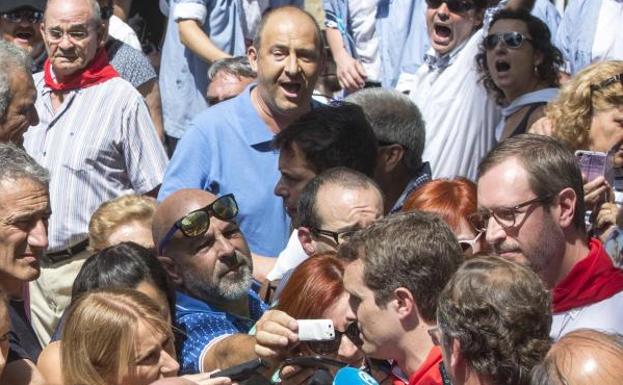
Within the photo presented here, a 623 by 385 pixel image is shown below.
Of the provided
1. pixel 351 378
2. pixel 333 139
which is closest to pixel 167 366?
pixel 351 378

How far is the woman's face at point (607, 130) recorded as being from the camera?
5754 mm

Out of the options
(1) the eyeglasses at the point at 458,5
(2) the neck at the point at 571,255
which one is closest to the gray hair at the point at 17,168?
(2) the neck at the point at 571,255

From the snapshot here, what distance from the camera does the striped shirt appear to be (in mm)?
7062

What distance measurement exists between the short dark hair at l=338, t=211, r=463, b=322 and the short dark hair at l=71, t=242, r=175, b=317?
1058 millimetres

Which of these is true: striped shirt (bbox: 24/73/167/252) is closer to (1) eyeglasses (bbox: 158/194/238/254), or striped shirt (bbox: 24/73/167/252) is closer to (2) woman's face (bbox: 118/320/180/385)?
(1) eyeglasses (bbox: 158/194/238/254)

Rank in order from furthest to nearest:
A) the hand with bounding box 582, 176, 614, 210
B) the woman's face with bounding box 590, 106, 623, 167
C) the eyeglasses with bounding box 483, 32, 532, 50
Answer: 1. the eyeglasses with bounding box 483, 32, 532, 50
2. the woman's face with bounding box 590, 106, 623, 167
3. the hand with bounding box 582, 176, 614, 210

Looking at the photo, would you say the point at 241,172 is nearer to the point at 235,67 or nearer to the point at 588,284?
the point at 235,67

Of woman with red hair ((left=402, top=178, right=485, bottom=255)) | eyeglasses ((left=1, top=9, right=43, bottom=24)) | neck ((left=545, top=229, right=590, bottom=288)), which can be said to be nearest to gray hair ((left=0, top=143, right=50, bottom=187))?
woman with red hair ((left=402, top=178, right=485, bottom=255))

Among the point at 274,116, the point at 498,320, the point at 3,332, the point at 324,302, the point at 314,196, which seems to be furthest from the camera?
the point at 274,116

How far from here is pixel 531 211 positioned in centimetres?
469

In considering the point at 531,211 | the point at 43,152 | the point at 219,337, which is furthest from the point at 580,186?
the point at 43,152

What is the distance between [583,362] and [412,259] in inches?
38.9

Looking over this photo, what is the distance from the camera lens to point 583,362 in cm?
320

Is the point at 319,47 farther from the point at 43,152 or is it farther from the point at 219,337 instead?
the point at 219,337
